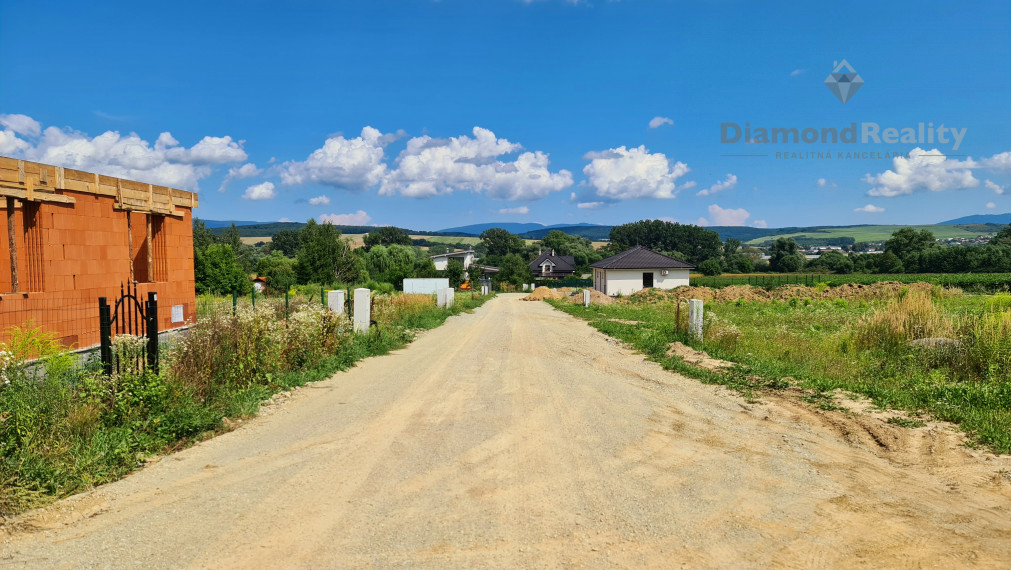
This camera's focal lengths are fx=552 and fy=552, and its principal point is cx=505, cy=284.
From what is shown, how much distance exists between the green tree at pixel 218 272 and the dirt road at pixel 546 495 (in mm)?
35470

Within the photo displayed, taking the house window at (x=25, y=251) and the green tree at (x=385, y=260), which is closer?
the house window at (x=25, y=251)

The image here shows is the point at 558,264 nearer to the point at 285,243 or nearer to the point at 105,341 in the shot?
the point at 285,243

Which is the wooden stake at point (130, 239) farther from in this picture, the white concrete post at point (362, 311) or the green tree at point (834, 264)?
the green tree at point (834, 264)

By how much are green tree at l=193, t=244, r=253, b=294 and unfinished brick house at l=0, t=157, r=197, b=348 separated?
1047 inches

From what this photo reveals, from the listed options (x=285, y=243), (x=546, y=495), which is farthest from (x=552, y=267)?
(x=546, y=495)

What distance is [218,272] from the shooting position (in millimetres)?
39344

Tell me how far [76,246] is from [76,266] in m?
0.40

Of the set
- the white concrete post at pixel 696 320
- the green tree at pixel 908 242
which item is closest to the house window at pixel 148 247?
the white concrete post at pixel 696 320

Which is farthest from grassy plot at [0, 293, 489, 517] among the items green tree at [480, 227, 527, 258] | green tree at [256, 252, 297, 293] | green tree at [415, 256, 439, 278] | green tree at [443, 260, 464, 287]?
green tree at [480, 227, 527, 258]

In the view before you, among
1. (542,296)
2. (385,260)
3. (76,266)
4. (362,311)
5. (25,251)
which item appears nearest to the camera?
(25,251)

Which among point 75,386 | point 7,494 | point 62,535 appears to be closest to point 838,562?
point 62,535

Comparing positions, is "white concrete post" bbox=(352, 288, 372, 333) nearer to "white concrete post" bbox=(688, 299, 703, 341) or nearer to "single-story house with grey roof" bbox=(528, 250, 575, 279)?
"white concrete post" bbox=(688, 299, 703, 341)

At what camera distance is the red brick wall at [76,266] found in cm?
982

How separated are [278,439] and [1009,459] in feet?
25.5
